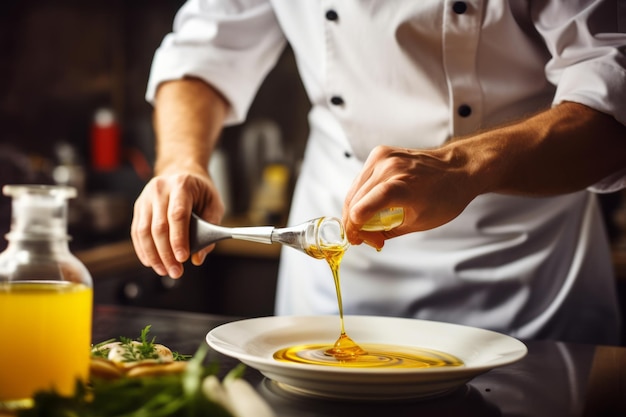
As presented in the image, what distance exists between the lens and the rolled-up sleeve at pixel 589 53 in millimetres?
1193

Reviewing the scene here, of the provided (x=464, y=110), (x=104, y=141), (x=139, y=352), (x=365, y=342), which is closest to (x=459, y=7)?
(x=464, y=110)

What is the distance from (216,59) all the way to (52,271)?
37.4 inches

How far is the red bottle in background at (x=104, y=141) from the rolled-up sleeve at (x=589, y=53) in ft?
8.01

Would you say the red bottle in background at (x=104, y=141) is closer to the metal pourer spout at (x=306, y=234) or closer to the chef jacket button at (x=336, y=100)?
the chef jacket button at (x=336, y=100)

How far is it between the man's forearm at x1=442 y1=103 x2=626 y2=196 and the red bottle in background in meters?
2.54

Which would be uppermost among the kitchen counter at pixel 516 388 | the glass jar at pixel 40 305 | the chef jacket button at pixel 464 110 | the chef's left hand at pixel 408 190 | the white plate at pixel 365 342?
the chef jacket button at pixel 464 110

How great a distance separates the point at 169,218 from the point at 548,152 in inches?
24.1

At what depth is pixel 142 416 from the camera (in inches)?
24.2

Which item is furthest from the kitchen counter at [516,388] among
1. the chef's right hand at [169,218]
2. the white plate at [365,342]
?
the chef's right hand at [169,218]

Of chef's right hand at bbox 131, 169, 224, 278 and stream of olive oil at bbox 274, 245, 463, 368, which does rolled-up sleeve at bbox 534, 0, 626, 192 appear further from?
chef's right hand at bbox 131, 169, 224, 278

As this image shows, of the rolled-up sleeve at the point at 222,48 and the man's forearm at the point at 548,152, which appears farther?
the rolled-up sleeve at the point at 222,48

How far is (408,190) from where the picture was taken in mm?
949

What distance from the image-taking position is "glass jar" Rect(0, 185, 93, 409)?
0.74m

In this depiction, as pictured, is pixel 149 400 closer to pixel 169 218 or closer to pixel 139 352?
pixel 139 352
